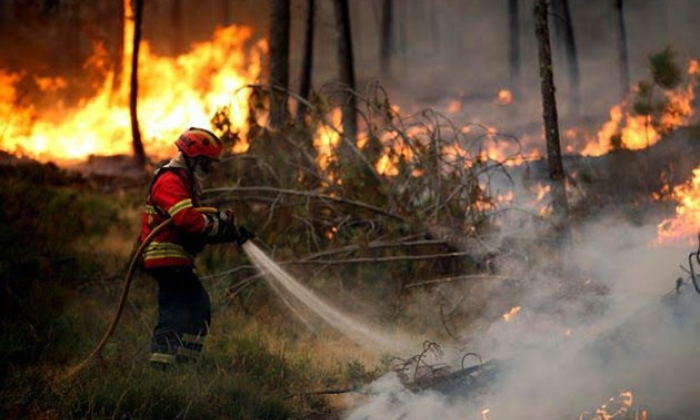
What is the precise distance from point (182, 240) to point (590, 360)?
2.99 metres

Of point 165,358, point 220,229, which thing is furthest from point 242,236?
point 165,358

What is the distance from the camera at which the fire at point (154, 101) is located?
591 inches

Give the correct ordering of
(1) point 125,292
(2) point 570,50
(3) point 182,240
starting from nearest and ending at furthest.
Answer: (1) point 125,292
(3) point 182,240
(2) point 570,50

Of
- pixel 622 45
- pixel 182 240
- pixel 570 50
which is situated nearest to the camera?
pixel 182 240

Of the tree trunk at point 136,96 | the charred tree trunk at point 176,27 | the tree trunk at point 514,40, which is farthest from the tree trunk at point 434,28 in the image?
the tree trunk at point 136,96

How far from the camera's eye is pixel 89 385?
420 centimetres

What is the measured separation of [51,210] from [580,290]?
7212 millimetres

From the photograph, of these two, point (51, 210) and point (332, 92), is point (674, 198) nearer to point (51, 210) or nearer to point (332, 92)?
point (332, 92)

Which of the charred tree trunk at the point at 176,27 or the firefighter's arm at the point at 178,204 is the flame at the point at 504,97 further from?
the firefighter's arm at the point at 178,204

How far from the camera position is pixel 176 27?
19.0 meters

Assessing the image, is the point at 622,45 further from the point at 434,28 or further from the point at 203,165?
the point at 434,28

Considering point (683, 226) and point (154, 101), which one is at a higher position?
point (154, 101)

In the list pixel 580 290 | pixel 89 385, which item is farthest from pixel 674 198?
pixel 89 385

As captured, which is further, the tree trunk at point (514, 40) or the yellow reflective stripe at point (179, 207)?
the tree trunk at point (514, 40)
